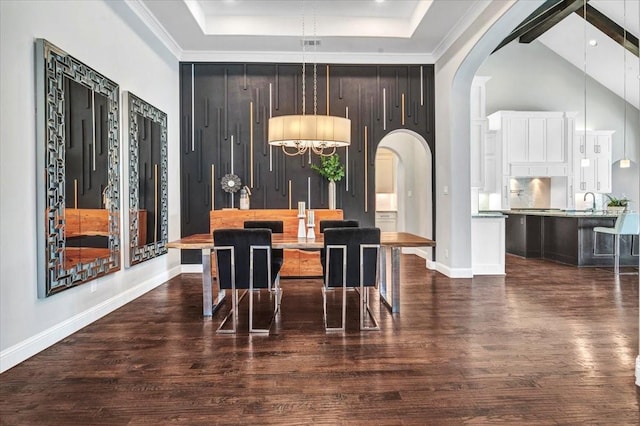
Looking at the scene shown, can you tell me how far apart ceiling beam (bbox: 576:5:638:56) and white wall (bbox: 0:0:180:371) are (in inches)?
332

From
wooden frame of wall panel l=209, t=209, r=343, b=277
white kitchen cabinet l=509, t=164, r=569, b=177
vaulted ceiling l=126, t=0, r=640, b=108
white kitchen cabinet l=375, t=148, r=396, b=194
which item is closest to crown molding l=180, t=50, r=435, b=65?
vaulted ceiling l=126, t=0, r=640, b=108

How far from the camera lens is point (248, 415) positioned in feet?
7.18

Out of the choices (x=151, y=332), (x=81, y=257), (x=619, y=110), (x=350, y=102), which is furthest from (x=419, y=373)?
(x=619, y=110)

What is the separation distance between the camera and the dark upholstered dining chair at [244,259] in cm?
361

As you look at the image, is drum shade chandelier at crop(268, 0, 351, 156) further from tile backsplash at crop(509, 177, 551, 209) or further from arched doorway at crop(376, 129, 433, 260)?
tile backsplash at crop(509, 177, 551, 209)

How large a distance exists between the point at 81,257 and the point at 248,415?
7.47 feet

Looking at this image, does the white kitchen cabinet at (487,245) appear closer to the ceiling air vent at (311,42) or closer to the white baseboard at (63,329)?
the ceiling air vent at (311,42)

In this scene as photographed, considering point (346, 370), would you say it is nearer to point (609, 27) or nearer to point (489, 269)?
point (489, 269)

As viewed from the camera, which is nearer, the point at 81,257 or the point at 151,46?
the point at 81,257

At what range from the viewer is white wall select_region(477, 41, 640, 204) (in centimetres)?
1041

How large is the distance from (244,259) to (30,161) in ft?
5.58

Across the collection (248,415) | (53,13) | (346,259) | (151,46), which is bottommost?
(248,415)

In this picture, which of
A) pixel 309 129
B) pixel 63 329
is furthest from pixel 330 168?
pixel 63 329

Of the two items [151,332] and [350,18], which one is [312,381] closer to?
[151,332]
